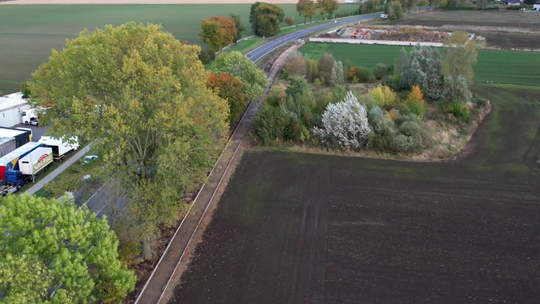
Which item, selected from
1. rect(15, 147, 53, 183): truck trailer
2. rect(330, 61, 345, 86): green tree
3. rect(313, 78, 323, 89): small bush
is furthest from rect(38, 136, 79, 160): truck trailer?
rect(330, 61, 345, 86): green tree

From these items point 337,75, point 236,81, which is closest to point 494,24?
point 337,75

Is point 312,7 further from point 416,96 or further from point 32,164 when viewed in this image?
point 32,164

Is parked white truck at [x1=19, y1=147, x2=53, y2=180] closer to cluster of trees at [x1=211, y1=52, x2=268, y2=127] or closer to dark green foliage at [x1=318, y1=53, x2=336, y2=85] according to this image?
cluster of trees at [x1=211, y1=52, x2=268, y2=127]

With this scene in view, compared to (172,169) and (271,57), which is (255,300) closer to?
(172,169)

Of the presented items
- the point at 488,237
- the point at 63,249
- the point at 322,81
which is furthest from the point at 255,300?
the point at 322,81

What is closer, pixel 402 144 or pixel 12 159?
pixel 12 159

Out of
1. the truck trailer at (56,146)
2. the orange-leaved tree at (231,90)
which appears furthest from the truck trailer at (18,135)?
the orange-leaved tree at (231,90)
